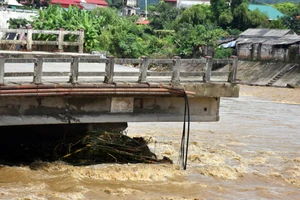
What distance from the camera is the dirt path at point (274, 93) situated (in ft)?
124

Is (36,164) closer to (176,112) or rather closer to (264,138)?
(176,112)

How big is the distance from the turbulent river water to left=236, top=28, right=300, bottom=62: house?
29.3m

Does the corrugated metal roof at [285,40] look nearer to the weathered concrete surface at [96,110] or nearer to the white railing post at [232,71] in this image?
the white railing post at [232,71]

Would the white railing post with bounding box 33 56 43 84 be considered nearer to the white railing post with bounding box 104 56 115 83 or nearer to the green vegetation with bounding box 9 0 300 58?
the white railing post with bounding box 104 56 115 83

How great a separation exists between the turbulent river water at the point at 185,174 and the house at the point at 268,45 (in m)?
29.3

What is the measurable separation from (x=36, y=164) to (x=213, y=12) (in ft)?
186

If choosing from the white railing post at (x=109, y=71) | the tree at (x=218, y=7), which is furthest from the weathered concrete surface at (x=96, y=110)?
the tree at (x=218, y=7)

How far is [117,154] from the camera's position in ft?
49.4

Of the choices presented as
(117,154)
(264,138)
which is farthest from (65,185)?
(264,138)

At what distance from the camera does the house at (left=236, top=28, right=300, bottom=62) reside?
50688mm

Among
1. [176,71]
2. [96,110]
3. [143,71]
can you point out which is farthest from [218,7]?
[96,110]

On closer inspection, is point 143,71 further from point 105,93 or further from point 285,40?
point 285,40

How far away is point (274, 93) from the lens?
4112 cm

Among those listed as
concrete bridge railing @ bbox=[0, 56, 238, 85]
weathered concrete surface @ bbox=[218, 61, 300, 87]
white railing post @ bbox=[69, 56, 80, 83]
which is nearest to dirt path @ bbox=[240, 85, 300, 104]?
weathered concrete surface @ bbox=[218, 61, 300, 87]
